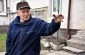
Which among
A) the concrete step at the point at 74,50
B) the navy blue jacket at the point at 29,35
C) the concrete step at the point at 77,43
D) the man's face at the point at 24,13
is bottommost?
the concrete step at the point at 74,50

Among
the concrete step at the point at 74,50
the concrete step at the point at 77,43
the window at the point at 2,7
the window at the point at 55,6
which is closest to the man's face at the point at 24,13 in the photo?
the concrete step at the point at 74,50

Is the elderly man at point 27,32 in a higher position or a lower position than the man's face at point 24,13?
lower

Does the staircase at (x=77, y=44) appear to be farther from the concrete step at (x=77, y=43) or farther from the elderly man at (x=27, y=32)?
the elderly man at (x=27, y=32)

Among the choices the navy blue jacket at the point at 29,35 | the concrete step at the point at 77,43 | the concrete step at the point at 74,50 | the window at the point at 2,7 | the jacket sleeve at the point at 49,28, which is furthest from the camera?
the window at the point at 2,7

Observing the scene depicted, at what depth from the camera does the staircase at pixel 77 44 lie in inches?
316

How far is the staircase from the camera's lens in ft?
26.4

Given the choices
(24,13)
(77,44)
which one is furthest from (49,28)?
(77,44)

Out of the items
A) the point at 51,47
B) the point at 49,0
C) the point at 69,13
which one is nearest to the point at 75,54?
the point at 51,47

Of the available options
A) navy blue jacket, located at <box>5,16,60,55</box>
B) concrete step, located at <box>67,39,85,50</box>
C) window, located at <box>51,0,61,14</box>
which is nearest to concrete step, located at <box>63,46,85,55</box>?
concrete step, located at <box>67,39,85,50</box>

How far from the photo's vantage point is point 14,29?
11.8ft

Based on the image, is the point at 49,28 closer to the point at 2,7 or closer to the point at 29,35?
the point at 29,35

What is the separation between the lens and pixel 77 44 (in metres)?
8.41

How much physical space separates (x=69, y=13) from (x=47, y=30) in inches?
262

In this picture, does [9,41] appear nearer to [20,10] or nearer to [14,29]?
[14,29]
